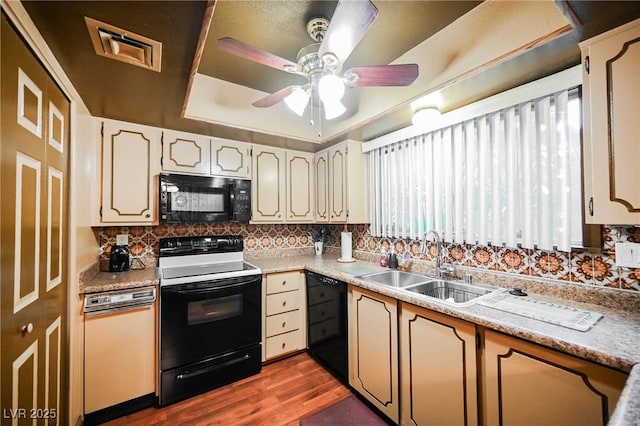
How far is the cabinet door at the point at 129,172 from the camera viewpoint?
2115 mm

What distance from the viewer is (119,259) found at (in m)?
2.20

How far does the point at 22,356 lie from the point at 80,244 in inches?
36.3

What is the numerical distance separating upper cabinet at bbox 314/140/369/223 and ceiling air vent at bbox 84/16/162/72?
69.4 inches

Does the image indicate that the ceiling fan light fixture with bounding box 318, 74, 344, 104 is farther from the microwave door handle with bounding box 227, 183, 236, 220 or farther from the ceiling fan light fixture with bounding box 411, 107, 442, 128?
the microwave door handle with bounding box 227, 183, 236, 220

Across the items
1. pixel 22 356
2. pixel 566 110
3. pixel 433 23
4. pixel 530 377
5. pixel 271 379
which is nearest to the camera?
pixel 22 356

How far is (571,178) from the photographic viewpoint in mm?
1466

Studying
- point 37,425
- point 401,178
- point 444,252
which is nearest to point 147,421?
point 37,425

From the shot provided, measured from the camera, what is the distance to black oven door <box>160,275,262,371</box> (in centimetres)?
196

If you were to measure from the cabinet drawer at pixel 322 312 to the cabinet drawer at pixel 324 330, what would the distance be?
35mm

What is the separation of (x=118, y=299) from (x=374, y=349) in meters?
1.79

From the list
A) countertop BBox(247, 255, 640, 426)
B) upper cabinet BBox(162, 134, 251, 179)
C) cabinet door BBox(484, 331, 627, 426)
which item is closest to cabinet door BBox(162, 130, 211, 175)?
upper cabinet BBox(162, 134, 251, 179)

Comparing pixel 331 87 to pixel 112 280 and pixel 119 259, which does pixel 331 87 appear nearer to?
pixel 112 280

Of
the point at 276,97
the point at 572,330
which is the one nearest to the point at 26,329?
the point at 276,97

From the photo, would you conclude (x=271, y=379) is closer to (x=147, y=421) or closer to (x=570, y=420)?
(x=147, y=421)
